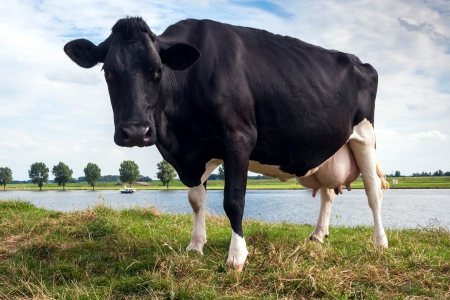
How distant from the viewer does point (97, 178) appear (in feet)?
319

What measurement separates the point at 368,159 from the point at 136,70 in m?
4.03

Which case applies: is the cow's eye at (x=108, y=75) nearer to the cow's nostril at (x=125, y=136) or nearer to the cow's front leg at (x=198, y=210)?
the cow's nostril at (x=125, y=136)

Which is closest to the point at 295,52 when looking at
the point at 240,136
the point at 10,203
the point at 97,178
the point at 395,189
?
the point at 240,136

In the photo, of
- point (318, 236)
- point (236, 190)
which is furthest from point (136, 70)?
point (318, 236)

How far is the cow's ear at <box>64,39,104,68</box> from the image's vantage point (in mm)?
4684

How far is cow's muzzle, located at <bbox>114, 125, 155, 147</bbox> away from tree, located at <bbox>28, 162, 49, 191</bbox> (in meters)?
105

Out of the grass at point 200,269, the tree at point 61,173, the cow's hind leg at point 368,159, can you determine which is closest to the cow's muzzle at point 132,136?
the grass at point 200,269

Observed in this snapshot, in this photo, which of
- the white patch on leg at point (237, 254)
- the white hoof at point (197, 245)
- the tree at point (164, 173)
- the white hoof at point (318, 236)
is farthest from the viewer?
the tree at point (164, 173)

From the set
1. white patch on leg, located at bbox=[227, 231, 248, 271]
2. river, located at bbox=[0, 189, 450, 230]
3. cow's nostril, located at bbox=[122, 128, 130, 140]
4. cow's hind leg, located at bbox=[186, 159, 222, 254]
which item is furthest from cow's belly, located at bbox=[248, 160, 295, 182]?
river, located at bbox=[0, 189, 450, 230]

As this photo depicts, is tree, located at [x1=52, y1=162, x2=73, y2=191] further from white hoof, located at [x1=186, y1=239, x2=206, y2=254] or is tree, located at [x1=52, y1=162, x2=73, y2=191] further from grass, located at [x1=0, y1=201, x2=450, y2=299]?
white hoof, located at [x1=186, y1=239, x2=206, y2=254]

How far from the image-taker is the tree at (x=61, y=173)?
3829 inches

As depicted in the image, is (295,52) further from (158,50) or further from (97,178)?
(97,178)

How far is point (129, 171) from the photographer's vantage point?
296 ft

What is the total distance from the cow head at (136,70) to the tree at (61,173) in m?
99.2
